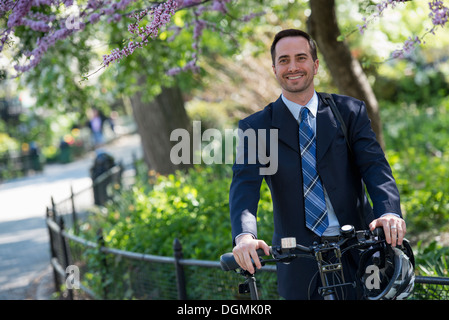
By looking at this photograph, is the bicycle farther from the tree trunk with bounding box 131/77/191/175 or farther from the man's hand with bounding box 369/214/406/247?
the tree trunk with bounding box 131/77/191/175

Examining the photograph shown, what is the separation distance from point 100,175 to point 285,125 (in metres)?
9.97

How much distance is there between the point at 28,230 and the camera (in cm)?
1206

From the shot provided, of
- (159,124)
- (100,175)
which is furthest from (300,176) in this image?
(100,175)

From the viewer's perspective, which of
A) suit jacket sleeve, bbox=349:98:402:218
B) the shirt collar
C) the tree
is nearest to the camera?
suit jacket sleeve, bbox=349:98:402:218

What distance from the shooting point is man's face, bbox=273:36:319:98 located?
266 cm

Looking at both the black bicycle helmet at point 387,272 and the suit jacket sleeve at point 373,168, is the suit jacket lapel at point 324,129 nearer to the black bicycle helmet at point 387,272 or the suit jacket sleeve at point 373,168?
the suit jacket sleeve at point 373,168

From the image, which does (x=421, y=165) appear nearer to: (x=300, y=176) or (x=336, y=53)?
(x=336, y=53)

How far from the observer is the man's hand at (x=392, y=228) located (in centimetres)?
222

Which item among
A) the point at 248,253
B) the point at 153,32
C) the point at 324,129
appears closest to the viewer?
the point at 248,253

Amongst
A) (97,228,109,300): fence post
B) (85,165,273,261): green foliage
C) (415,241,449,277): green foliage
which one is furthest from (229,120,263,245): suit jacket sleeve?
(97,228,109,300): fence post

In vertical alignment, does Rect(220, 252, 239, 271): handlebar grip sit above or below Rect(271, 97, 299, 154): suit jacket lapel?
below

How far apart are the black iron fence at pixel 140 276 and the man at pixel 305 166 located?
100 centimetres

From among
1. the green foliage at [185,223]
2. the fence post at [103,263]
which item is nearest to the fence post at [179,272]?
the green foliage at [185,223]
